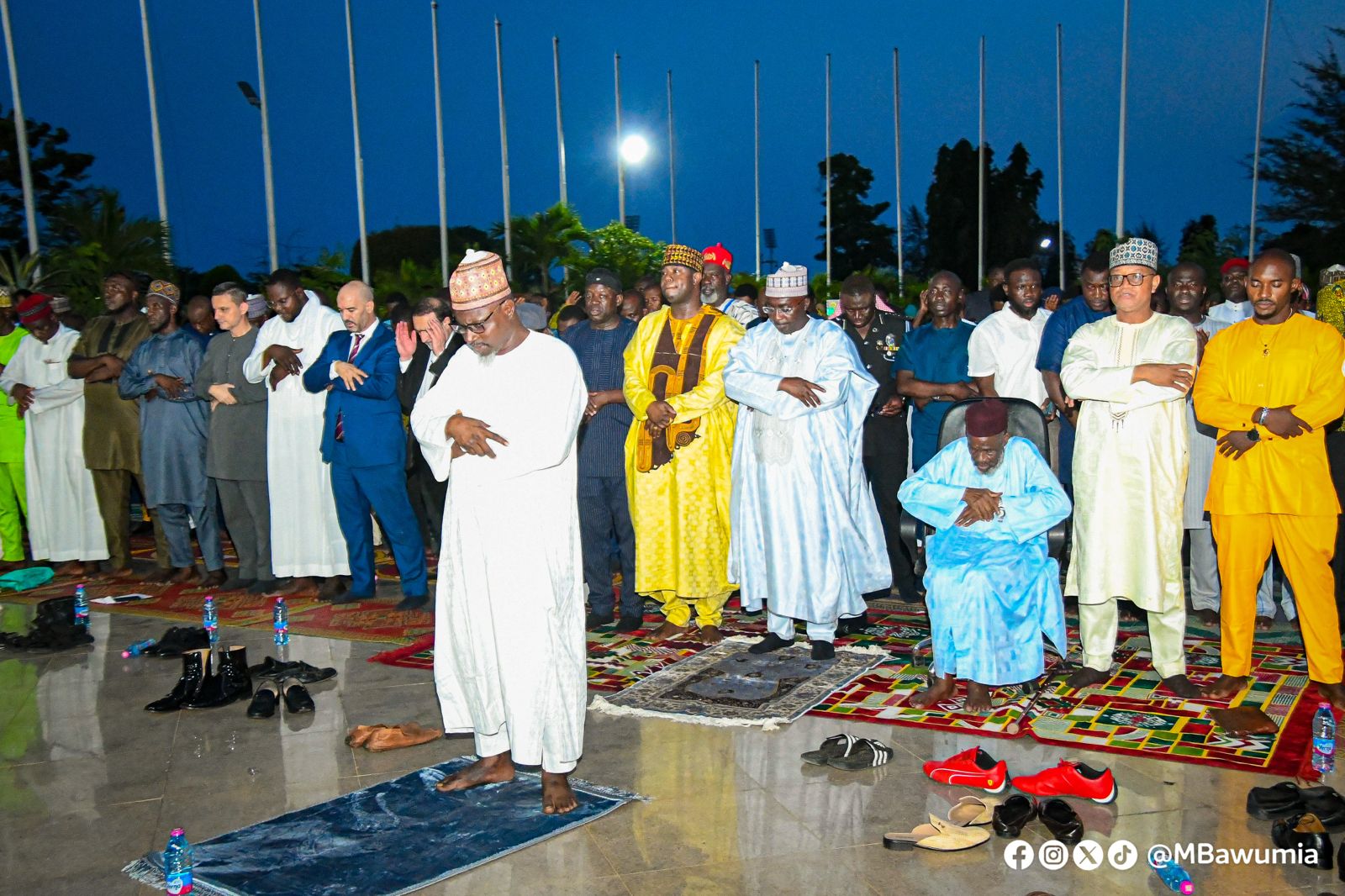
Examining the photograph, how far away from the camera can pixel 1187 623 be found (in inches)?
295

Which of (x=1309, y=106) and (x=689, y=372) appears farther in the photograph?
(x=1309, y=106)

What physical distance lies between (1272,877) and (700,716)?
260 centimetres

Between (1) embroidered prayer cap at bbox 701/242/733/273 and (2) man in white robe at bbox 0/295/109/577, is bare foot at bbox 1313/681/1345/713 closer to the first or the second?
(1) embroidered prayer cap at bbox 701/242/733/273

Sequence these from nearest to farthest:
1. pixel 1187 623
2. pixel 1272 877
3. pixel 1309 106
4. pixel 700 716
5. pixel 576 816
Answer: pixel 1272 877 < pixel 576 816 < pixel 700 716 < pixel 1187 623 < pixel 1309 106

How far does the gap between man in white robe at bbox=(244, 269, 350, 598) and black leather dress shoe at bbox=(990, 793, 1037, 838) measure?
19.5ft

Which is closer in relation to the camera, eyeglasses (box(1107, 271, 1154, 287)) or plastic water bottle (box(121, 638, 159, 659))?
eyeglasses (box(1107, 271, 1154, 287))

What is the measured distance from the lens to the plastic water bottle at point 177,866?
3.94m

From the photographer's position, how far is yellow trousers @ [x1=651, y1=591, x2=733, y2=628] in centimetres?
741

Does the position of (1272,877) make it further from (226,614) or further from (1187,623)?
(226,614)

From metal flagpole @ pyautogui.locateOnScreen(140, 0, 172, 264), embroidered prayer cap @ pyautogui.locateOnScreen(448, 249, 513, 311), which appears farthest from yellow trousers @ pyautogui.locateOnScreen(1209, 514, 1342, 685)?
metal flagpole @ pyautogui.locateOnScreen(140, 0, 172, 264)

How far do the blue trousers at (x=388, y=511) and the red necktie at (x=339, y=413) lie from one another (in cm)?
22

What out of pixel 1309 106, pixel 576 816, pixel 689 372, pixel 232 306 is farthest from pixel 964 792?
pixel 1309 106

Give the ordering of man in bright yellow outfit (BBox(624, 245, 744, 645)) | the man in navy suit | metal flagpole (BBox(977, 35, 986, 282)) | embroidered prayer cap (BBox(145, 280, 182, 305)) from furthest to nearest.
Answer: metal flagpole (BBox(977, 35, 986, 282)) → embroidered prayer cap (BBox(145, 280, 182, 305)) → the man in navy suit → man in bright yellow outfit (BBox(624, 245, 744, 645))

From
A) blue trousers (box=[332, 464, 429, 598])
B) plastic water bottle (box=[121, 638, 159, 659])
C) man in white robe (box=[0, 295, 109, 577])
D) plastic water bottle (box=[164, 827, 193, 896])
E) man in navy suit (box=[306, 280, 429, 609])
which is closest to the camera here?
plastic water bottle (box=[164, 827, 193, 896])
